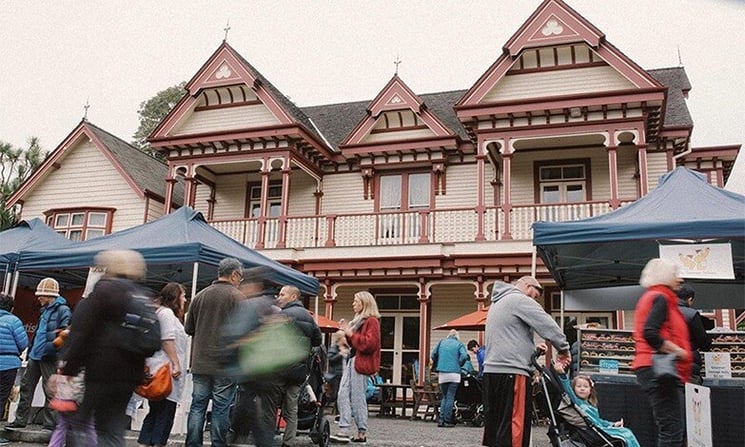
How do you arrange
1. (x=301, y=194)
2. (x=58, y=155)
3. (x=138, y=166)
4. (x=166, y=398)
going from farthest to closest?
1. (x=138, y=166)
2. (x=58, y=155)
3. (x=301, y=194)
4. (x=166, y=398)

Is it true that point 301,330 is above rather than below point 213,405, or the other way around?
above

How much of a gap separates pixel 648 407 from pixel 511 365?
2610 millimetres

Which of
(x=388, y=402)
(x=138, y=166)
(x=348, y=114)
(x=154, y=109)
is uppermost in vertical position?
(x=154, y=109)

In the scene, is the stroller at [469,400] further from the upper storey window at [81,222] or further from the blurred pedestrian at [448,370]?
the upper storey window at [81,222]

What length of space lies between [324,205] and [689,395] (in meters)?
14.4

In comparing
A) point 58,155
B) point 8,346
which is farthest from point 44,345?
point 58,155

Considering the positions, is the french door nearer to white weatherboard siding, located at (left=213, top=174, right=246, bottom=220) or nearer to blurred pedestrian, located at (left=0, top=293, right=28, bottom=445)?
white weatherboard siding, located at (left=213, top=174, right=246, bottom=220)

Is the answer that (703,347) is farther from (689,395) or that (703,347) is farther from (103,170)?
(103,170)

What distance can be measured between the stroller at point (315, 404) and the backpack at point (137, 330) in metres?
3.40

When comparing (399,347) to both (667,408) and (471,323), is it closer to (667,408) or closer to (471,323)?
(471,323)

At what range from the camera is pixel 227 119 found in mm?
19406

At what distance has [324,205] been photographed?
19500mm

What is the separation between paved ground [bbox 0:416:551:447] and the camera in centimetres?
775

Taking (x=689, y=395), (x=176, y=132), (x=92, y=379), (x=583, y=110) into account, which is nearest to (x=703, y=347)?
(x=689, y=395)
